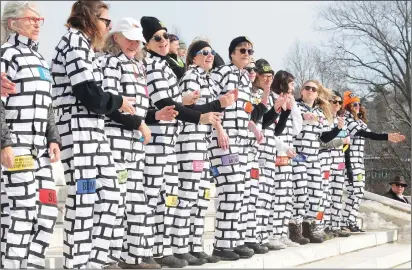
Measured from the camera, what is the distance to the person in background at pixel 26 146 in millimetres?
5598

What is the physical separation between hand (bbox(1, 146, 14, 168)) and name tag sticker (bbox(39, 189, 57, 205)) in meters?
0.33

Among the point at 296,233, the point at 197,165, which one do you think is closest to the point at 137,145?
the point at 197,165

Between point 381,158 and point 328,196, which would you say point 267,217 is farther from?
point 381,158

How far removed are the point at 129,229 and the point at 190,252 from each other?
1.11m

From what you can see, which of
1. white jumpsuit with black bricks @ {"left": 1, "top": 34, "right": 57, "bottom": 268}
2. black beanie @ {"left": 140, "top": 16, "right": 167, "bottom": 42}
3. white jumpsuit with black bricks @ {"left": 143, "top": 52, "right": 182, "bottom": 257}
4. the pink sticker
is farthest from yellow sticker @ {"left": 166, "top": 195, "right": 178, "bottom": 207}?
white jumpsuit with black bricks @ {"left": 1, "top": 34, "right": 57, "bottom": 268}

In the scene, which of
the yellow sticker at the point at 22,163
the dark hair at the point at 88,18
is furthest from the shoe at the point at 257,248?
the yellow sticker at the point at 22,163

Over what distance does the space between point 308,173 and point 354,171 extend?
2155 mm

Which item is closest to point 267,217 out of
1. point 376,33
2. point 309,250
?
point 309,250

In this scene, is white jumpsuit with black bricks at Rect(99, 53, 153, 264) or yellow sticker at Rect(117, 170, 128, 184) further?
white jumpsuit with black bricks at Rect(99, 53, 153, 264)

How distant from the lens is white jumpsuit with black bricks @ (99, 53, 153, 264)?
21.3 ft

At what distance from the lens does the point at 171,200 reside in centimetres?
721

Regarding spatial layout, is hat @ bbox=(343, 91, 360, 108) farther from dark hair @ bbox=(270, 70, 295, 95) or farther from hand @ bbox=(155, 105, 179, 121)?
hand @ bbox=(155, 105, 179, 121)

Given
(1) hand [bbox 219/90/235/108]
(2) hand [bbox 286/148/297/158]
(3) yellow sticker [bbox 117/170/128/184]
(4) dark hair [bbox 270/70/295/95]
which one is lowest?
(3) yellow sticker [bbox 117/170/128/184]

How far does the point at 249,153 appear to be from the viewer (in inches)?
335
